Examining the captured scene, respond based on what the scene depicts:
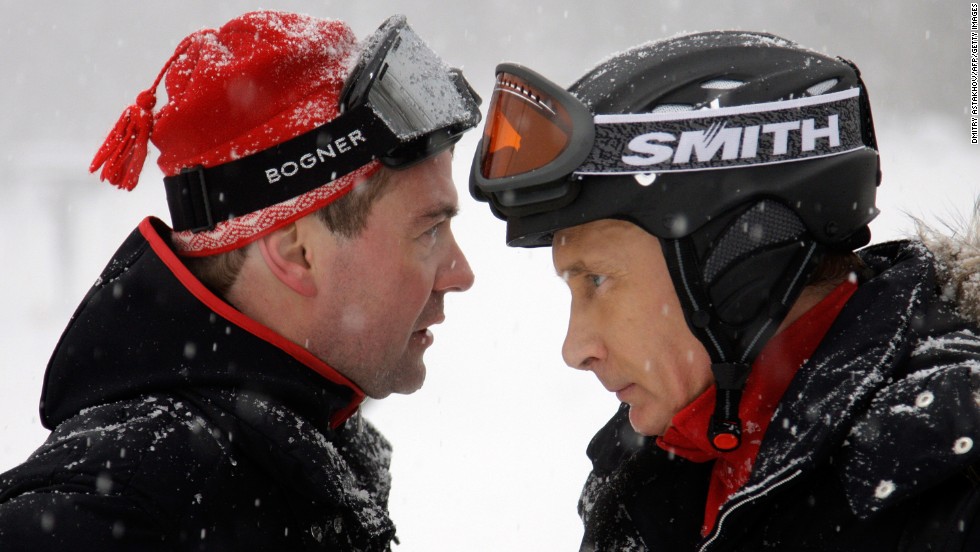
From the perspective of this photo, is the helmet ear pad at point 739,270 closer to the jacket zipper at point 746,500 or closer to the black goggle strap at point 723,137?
the black goggle strap at point 723,137

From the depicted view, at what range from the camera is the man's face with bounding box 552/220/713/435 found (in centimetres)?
224

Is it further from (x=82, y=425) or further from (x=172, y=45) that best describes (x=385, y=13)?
(x=82, y=425)

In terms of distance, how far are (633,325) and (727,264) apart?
0.82 ft

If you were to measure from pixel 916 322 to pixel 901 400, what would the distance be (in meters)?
0.23

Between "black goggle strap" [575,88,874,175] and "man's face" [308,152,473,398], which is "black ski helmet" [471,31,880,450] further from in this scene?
"man's face" [308,152,473,398]

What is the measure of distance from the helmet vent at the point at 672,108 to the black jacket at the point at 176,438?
3.58 ft

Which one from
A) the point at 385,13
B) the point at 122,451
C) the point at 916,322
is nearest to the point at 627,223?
the point at 916,322

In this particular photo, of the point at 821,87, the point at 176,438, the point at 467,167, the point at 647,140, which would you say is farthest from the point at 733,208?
the point at 467,167

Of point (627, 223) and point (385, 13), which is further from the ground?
point (385, 13)

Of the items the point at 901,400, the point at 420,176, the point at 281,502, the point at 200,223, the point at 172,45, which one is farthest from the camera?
the point at 172,45

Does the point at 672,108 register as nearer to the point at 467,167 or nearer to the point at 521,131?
the point at 521,131

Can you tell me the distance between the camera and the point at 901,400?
183 cm

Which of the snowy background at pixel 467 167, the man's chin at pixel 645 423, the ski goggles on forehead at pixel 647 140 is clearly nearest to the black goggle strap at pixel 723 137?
the ski goggles on forehead at pixel 647 140

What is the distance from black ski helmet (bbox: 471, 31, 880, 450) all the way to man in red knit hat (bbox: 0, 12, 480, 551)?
61 centimetres
